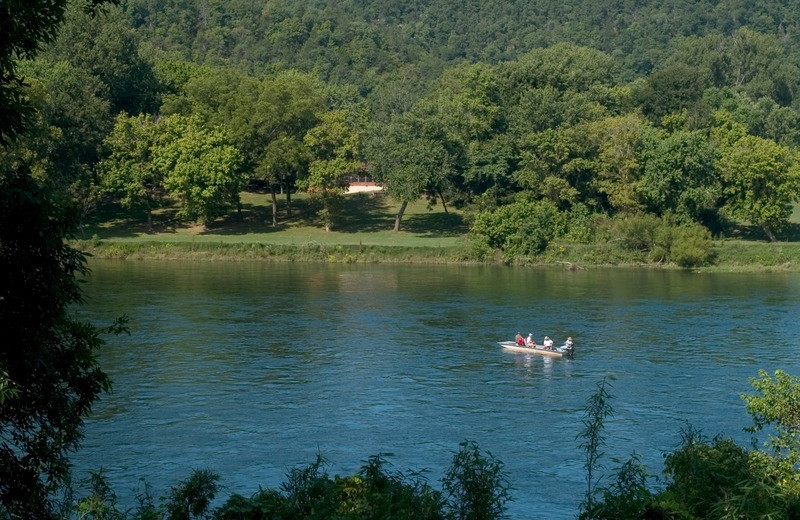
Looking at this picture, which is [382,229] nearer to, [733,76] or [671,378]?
[671,378]

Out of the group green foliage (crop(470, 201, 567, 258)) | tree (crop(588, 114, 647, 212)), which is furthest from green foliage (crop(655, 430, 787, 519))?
tree (crop(588, 114, 647, 212))

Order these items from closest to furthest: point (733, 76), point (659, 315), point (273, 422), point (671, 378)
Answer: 1. point (273, 422)
2. point (671, 378)
3. point (659, 315)
4. point (733, 76)

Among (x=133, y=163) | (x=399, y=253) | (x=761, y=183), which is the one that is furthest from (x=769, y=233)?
(x=133, y=163)

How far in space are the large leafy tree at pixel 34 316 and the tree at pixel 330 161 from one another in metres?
79.9

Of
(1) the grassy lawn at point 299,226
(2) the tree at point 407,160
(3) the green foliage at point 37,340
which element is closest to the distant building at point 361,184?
(1) the grassy lawn at point 299,226

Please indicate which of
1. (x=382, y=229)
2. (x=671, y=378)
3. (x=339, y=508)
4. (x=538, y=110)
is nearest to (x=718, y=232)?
(x=538, y=110)

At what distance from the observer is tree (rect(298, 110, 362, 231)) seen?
98.6 m

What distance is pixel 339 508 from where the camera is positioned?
63.5 ft

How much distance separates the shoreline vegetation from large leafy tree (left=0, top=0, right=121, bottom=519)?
209ft

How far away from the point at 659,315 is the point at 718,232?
3866cm

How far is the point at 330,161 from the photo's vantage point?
326 ft

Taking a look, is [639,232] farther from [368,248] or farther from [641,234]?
[368,248]

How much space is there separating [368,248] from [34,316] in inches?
2859

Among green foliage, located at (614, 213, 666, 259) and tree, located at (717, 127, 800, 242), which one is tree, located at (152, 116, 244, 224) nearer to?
green foliage, located at (614, 213, 666, 259)
